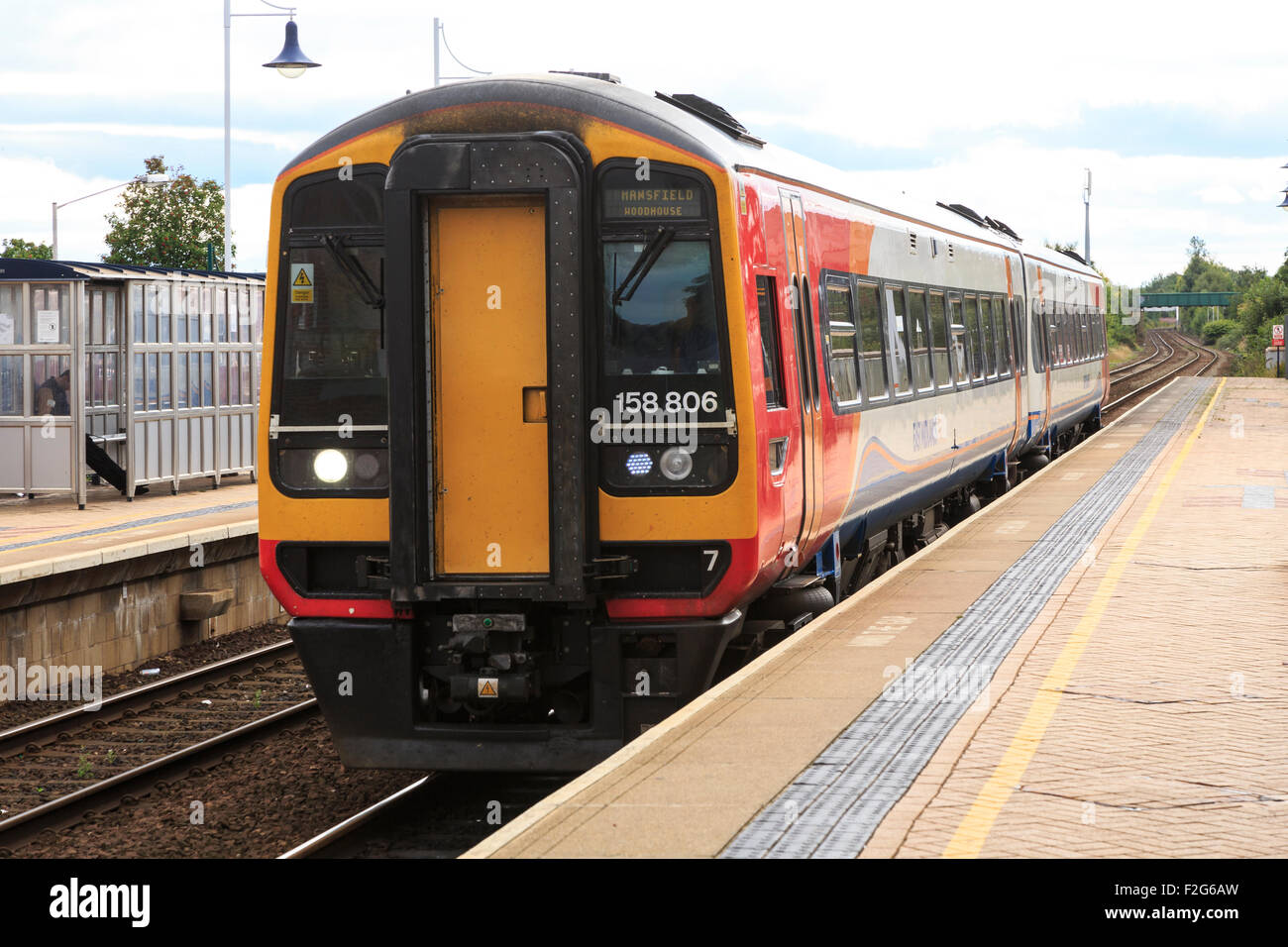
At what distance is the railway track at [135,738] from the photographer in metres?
9.38

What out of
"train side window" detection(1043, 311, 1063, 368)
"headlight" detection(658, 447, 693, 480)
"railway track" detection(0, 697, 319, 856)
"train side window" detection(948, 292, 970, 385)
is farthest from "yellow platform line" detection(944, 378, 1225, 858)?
"train side window" detection(1043, 311, 1063, 368)

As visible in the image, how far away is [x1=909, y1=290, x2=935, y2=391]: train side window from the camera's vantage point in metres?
13.4

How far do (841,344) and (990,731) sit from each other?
4.06 meters

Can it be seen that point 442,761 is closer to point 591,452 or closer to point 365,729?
point 365,729

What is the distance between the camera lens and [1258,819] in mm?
5879

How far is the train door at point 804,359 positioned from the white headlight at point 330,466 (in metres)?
2.53

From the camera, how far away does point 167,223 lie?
42844 mm

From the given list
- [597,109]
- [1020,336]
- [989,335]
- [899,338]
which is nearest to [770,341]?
[597,109]

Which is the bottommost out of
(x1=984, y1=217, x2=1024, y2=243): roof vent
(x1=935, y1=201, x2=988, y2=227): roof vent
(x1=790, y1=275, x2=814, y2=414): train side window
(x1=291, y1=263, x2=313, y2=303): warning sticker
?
(x1=790, y1=275, x2=814, y2=414): train side window

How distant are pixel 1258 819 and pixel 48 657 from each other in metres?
9.77

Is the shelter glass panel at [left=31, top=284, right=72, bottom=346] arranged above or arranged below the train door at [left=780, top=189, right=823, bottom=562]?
above

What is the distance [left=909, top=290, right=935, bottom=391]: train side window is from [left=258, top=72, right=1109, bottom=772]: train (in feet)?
17.0

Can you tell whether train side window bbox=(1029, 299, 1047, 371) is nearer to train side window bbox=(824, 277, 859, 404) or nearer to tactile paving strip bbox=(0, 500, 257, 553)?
tactile paving strip bbox=(0, 500, 257, 553)
